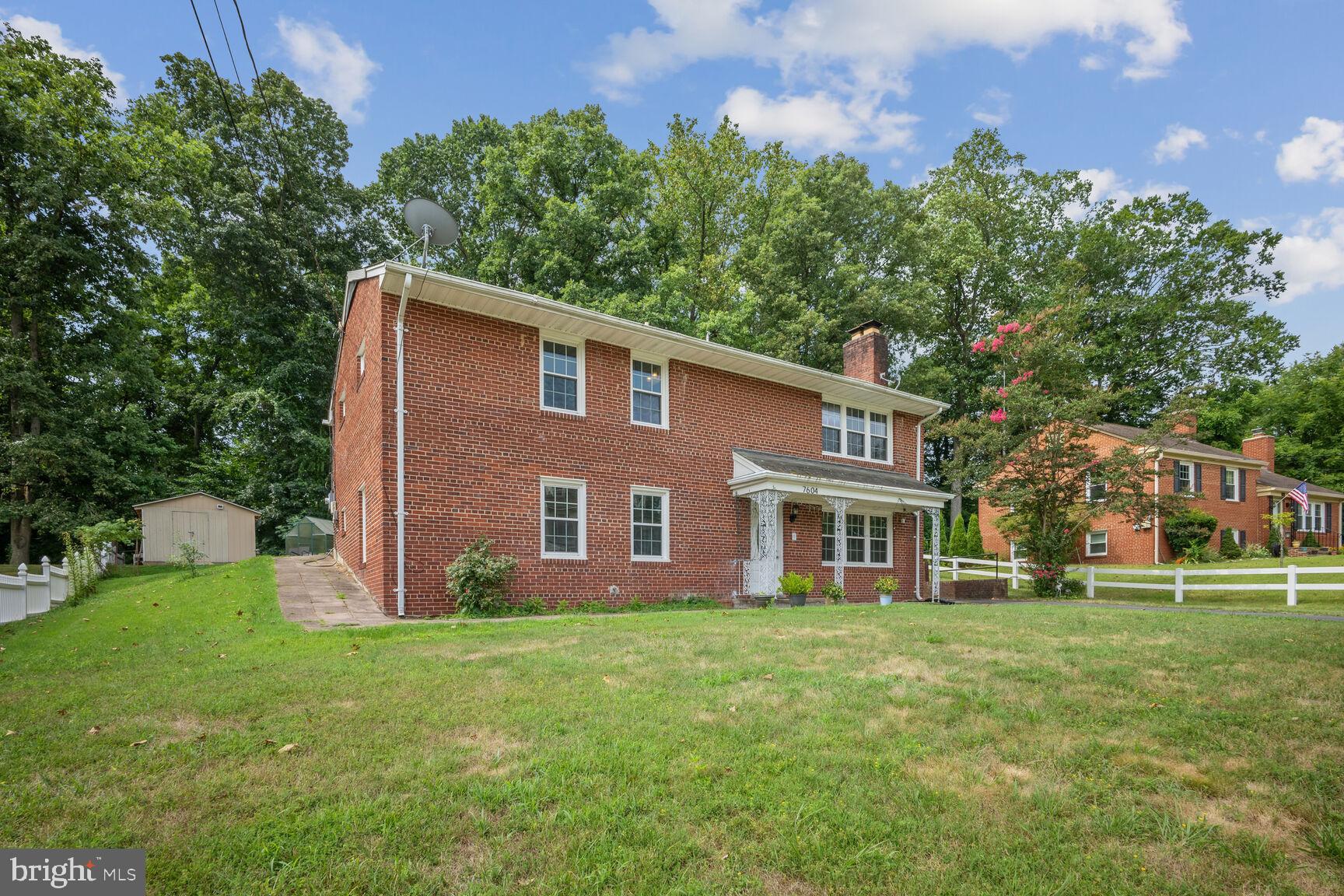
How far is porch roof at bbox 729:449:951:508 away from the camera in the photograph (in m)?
13.8

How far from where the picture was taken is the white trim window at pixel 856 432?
1725 cm

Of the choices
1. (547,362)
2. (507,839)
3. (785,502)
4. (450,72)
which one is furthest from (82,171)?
(507,839)

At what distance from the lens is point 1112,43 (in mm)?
14680

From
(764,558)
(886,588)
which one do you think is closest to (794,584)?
(764,558)

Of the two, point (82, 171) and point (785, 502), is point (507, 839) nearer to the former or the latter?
point (785, 502)

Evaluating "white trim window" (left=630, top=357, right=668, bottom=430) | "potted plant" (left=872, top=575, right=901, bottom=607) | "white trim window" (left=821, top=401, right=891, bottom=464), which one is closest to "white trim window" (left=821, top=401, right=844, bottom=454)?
"white trim window" (left=821, top=401, right=891, bottom=464)

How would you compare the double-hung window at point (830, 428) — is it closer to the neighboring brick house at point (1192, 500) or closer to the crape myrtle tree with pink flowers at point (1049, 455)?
the crape myrtle tree with pink flowers at point (1049, 455)

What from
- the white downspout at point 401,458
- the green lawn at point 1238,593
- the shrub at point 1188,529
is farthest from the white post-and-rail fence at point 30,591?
the shrub at point 1188,529

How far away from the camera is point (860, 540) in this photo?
16.9m

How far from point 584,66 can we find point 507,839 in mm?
16184

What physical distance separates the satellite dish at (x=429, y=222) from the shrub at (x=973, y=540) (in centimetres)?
2458

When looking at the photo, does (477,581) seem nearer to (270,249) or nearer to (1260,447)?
(270,249)

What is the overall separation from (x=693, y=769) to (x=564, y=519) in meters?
9.24

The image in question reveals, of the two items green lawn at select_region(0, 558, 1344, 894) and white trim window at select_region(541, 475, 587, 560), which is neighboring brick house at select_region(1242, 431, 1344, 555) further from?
white trim window at select_region(541, 475, 587, 560)
